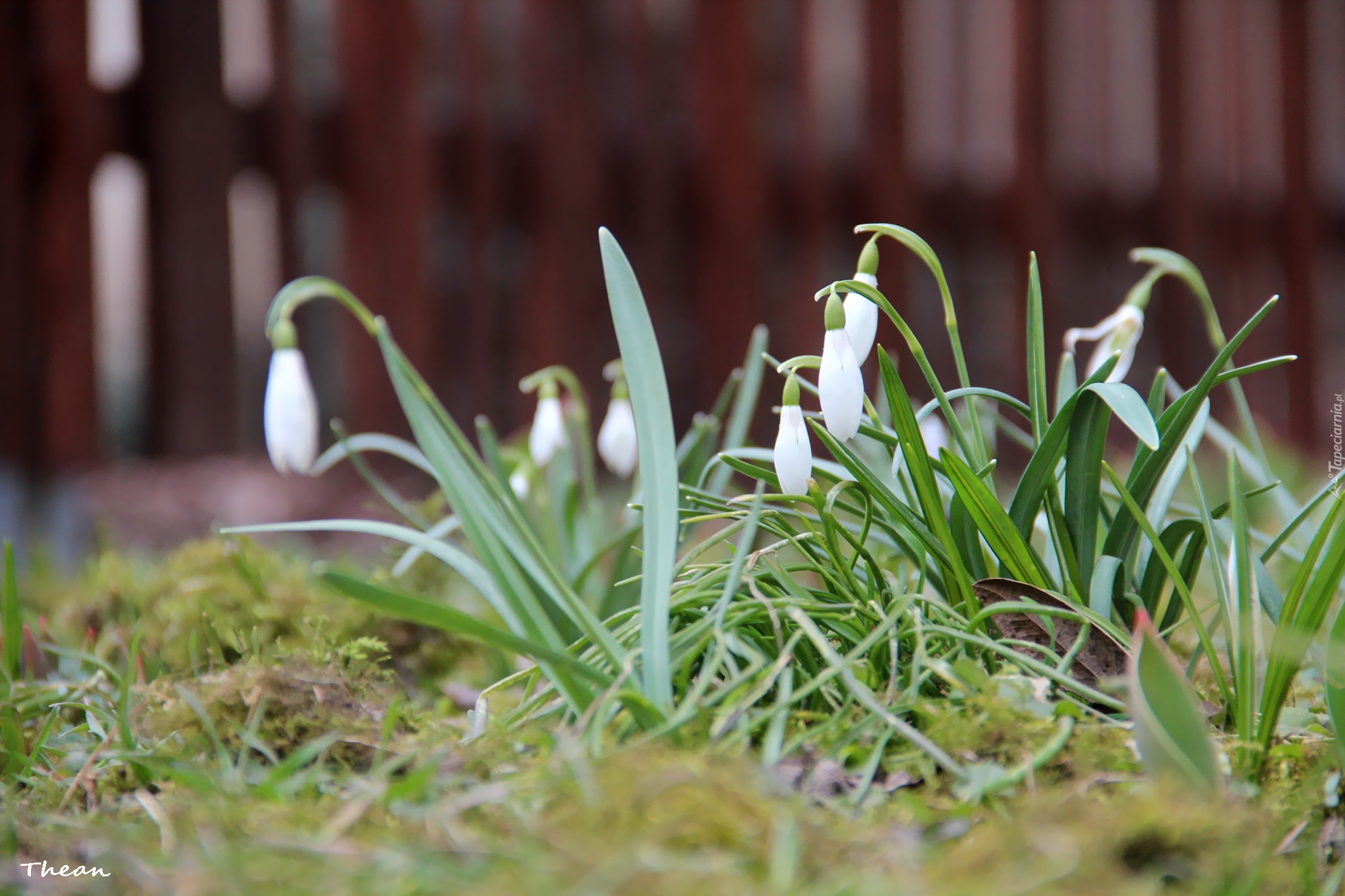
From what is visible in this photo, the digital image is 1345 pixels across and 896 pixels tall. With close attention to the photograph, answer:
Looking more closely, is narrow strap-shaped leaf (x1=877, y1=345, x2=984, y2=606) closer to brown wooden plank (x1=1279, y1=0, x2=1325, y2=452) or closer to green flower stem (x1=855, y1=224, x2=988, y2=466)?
green flower stem (x1=855, y1=224, x2=988, y2=466)

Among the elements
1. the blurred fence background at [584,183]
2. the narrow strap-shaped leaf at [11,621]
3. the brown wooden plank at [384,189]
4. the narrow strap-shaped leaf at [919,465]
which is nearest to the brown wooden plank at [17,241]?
the blurred fence background at [584,183]

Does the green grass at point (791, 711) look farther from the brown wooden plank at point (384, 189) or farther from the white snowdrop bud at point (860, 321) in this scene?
the brown wooden plank at point (384, 189)

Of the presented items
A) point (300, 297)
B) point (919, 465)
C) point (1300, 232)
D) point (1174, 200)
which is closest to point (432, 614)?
point (919, 465)

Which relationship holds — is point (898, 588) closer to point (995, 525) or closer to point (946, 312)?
point (995, 525)

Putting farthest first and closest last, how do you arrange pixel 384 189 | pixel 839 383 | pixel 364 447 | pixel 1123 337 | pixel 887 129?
pixel 887 129, pixel 384 189, pixel 364 447, pixel 1123 337, pixel 839 383

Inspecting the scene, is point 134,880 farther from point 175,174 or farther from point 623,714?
point 175,174
